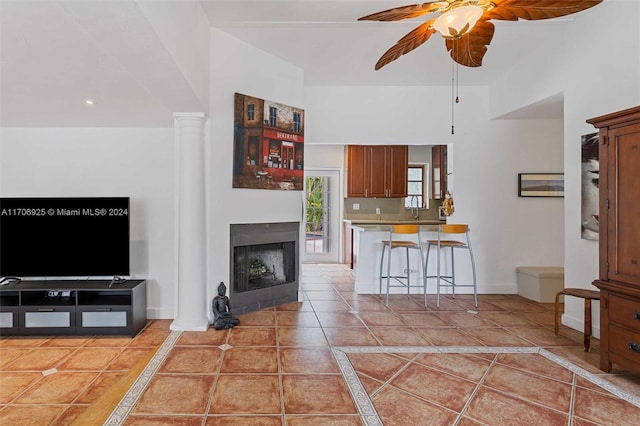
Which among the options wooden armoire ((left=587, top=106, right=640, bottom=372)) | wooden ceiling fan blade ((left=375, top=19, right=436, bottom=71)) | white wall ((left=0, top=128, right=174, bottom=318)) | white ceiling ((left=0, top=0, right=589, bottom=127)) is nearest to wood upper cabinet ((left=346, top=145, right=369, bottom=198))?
white ceiling ((left=0, top=0, right=589, bottom=127))

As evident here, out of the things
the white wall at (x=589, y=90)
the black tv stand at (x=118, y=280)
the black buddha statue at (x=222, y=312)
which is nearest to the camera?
the white wall at (x=589, y=90)

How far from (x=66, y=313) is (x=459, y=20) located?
4.05m

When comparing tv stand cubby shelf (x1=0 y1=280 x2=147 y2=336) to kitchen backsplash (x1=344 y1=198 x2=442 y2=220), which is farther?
A: kitchen backsplash (x1=344 y1=198 x2=442 y2=220)

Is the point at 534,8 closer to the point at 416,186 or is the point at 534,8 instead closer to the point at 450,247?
the point at 450,247

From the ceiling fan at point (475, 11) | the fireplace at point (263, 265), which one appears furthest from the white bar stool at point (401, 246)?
the ceiling fan at point (475, 11)

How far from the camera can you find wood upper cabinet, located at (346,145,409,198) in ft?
21.7

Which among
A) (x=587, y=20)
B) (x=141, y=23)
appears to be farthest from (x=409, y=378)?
(x=587, y=20)

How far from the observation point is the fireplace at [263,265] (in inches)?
148

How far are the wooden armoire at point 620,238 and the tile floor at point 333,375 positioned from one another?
1.01ft

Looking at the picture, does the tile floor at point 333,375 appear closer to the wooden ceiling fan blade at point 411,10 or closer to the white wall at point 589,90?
the white wall at point 589,90

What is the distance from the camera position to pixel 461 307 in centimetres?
424

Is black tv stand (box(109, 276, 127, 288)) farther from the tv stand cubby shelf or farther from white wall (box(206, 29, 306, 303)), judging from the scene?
white wall (box(206, 29, 306, 303))

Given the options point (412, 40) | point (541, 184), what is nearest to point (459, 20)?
point (412, 40)

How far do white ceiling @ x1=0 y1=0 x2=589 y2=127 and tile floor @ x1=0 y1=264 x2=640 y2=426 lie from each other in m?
2.09
